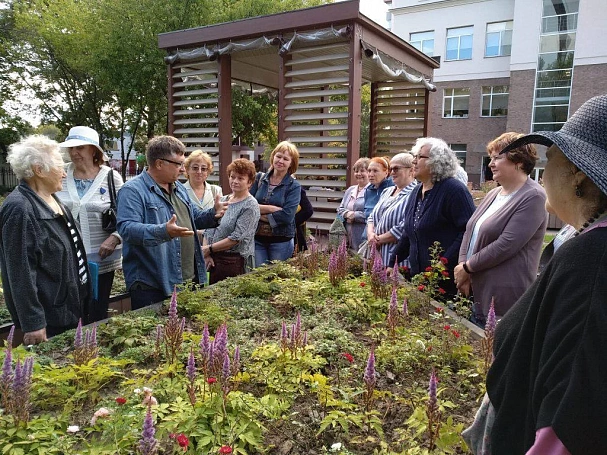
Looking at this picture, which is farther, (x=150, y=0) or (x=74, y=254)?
(x=150, y=0)

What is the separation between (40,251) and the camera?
2.98 m

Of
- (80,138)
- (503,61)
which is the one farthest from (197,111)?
(503,61)

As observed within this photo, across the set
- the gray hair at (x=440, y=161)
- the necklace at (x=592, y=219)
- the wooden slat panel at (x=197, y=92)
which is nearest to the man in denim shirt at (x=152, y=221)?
the gray hair at (x=440, y=161)

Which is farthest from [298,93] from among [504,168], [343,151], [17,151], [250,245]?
[17,151]

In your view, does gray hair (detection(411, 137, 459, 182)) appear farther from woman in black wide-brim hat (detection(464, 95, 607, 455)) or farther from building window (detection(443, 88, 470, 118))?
building window (detection(443, 88, 470, 118))

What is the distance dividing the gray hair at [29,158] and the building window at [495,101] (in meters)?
31.9

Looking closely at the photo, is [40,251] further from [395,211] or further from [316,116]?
[316,116]

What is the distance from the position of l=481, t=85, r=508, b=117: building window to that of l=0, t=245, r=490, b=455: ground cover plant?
30.8 meters

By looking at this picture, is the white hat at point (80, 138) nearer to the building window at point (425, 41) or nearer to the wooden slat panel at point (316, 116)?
the wooden slat panel at point (316, 116)

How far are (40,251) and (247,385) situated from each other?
5.39 feet

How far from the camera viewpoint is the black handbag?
4.03m

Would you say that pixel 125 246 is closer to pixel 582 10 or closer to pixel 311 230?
pixel 311 230

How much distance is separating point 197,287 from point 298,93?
471 centimetres

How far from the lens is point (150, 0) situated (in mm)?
15344
